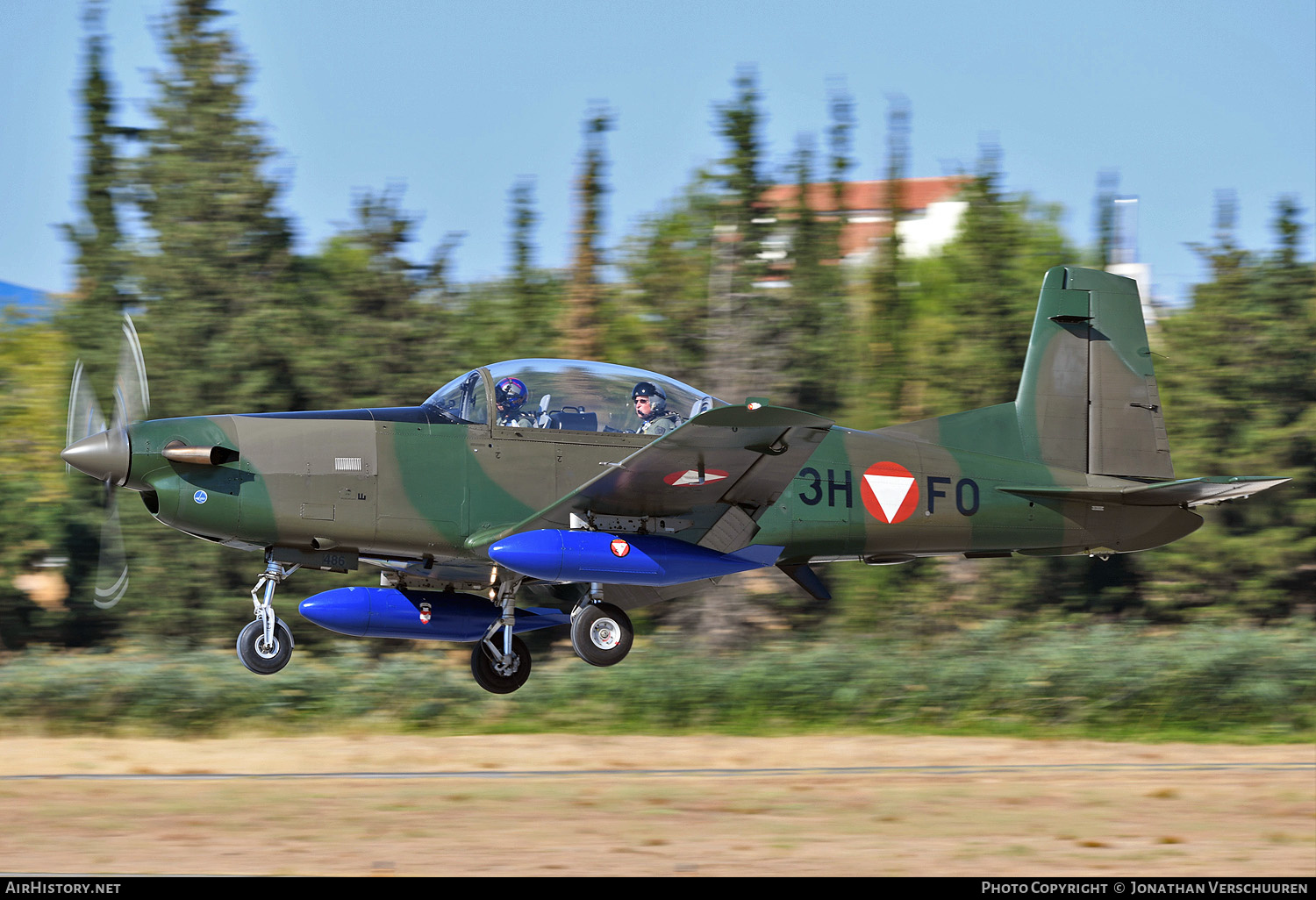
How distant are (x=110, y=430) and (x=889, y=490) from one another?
580cm

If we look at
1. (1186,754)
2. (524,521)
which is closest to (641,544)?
(524,521)

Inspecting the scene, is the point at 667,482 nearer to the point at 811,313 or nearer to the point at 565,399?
the point at 565,399

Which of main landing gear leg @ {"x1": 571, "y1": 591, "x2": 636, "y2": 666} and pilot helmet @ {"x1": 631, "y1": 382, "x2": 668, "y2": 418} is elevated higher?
pilot helmet @ {"x1": 631, "y1": 382, "x2": 668, "y2": 418}

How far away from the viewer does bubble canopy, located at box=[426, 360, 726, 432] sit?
32.0 feet

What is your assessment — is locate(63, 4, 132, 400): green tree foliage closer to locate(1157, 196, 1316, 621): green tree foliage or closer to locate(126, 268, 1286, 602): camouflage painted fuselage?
locate(126, 268, 1286, 602): camouflage painted fuselage

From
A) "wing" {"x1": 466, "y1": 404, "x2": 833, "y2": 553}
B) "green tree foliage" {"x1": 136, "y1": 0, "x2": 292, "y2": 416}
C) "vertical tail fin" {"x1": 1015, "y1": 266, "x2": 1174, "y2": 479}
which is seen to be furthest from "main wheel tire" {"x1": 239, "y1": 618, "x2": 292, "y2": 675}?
"green tree foliage" {"x1": 136, "y1": 0, "x2": 292, "y2": 416}

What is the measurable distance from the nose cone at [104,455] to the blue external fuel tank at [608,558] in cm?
260

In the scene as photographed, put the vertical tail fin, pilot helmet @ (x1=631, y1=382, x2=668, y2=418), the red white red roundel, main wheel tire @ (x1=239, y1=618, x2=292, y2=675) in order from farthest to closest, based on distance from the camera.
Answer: the vertical tail fin < the red white red roundel < pilot helmet @ (x1=631, y1=382, x2=668, y2=418) < main wheel tire @ (x1=239, y1=618, x2=292, y2=675)

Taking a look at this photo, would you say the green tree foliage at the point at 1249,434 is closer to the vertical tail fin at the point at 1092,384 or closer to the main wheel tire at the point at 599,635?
the vertical tail fin at the point at 1092,384

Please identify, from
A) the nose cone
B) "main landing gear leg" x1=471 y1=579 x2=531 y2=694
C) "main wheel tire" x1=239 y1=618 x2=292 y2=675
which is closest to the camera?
the nose cone

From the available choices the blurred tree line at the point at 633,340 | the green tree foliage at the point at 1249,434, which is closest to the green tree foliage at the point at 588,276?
the blurred tree line at the point at 633,340

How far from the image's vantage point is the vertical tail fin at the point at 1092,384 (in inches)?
455

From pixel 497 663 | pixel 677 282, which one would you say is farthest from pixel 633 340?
pixel 497 663

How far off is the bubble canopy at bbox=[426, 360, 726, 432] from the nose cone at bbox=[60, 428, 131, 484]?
2124mm
